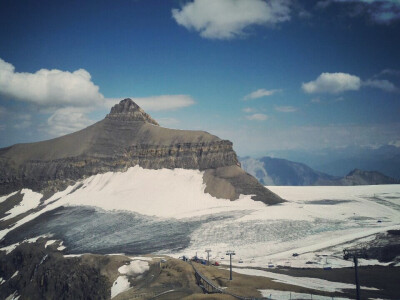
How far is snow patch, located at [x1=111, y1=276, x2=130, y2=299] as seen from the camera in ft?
237

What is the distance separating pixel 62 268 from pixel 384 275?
249 feet

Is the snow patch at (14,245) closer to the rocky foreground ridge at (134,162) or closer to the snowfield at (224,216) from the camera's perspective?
the snowfield at (224,216)

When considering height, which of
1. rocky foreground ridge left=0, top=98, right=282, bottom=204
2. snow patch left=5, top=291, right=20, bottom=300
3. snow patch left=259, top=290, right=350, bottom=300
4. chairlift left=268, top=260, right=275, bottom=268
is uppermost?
rocky foreground ridge left=0, top=98, right=282, bottom=204

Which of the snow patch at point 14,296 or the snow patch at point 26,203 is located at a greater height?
the snow patch at point 26,203

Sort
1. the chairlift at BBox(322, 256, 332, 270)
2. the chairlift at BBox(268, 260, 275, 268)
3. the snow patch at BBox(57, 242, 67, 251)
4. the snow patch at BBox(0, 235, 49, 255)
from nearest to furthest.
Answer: the chairlift at BBox(322, 256, 332, 270) < the chairlift at BBox(268, 260, 275, 268) < the snow patch at BBox(57, 242, 67, 251) < the snow patch at BBox(0, 235, 49, 255)

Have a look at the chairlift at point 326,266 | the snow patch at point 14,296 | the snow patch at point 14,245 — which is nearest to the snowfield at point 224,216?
the chairlift at point 326,266

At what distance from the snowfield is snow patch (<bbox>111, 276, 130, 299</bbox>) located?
2530 centimetres

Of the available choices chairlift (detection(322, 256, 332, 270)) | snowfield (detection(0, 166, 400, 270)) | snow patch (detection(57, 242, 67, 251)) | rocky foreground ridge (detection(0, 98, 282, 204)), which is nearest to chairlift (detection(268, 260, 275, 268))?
snowfield (detection(0, 166, 400, 270))

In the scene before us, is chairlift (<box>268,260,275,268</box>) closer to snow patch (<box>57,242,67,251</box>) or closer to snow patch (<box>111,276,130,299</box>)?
snow patch (<box>111,276,130,299</box>)

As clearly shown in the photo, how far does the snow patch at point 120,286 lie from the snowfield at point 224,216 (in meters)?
25.3

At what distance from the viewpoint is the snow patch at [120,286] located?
72.2 m

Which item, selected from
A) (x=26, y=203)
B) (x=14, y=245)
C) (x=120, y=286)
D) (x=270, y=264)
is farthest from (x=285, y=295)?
(x=26, y=203)

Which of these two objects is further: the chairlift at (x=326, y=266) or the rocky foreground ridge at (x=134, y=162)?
the rocky foreground ridge at (x=134, y=162)

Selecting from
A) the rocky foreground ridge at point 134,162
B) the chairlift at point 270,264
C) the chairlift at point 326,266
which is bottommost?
the chairlift at point 270,264
